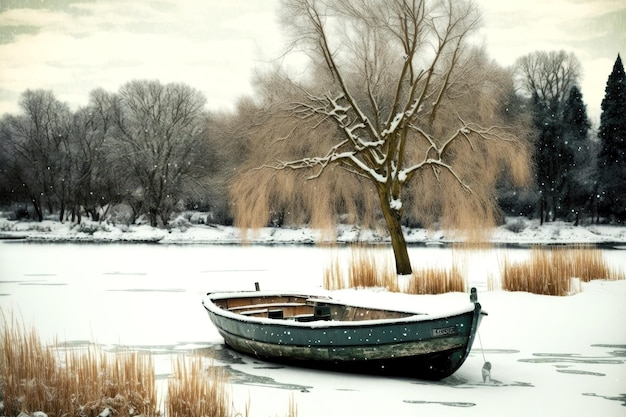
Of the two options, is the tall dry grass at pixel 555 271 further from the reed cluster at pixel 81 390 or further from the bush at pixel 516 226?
the reed cluster at pixel 81 390

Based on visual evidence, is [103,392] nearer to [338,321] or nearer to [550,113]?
[338,321]

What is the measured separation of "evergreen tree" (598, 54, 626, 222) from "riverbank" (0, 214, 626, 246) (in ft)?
0.83

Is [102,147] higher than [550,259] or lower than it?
higher

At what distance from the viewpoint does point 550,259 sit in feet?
22.1

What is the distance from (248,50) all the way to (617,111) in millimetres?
3401

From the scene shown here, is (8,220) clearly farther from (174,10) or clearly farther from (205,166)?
(205,166)

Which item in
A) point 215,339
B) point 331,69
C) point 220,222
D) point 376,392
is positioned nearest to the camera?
point 376,392

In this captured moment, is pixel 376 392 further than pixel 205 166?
No

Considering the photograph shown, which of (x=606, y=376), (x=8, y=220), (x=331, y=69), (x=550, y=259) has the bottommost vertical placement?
(x=606, y=376)

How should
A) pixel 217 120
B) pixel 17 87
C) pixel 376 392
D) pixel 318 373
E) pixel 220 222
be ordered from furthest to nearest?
pixel 220 222
pixel 217 120
pixel 17 87
pixel 318 373
pixel 376 392

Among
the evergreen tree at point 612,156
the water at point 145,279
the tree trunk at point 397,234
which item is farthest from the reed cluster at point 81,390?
the tree trunk at point 397,234

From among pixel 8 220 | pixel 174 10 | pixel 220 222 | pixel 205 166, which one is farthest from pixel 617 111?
pixel 220 222

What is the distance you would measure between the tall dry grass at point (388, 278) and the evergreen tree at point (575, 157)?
1.80 metres

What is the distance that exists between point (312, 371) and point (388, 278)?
314cm
